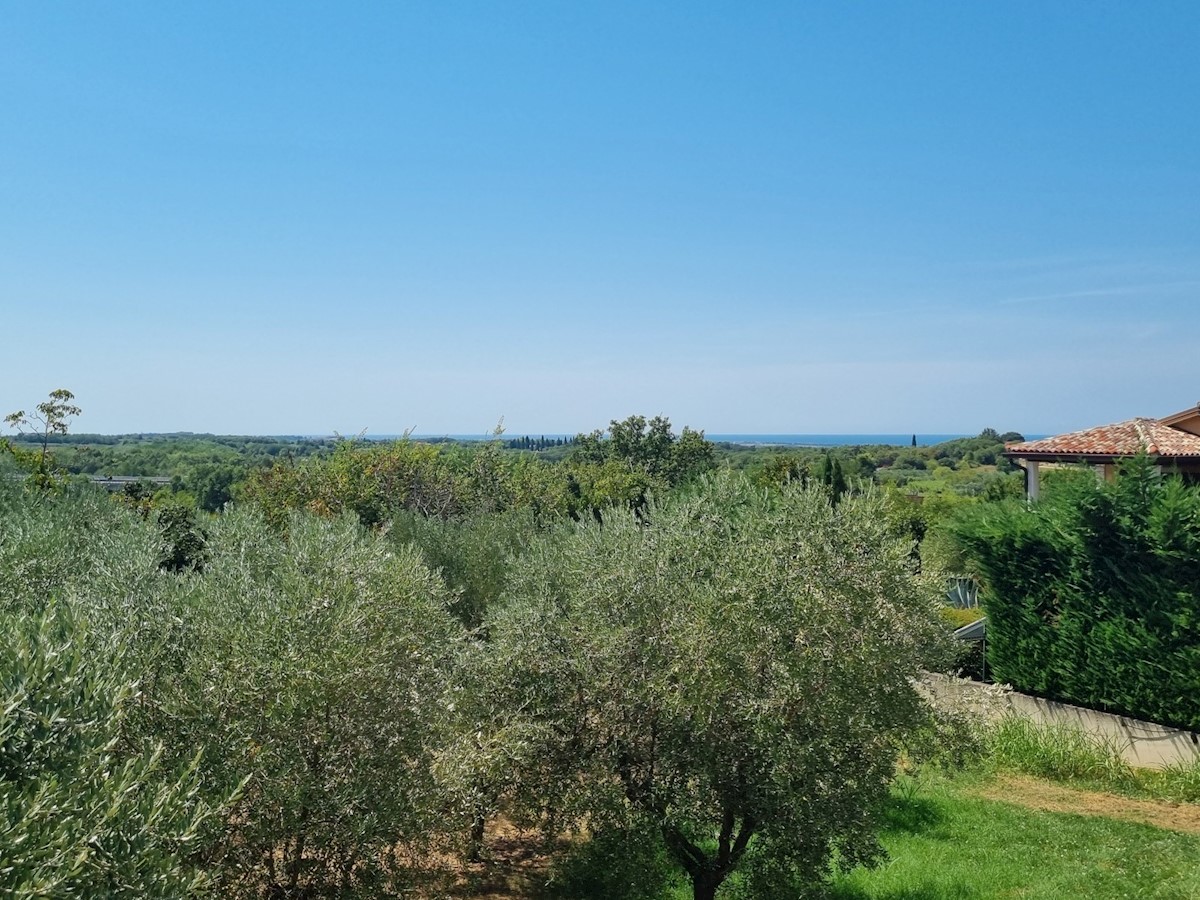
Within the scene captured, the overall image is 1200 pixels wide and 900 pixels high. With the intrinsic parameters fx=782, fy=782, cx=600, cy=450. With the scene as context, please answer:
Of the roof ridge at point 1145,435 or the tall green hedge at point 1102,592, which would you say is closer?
the tall green hedge at point 1102,592

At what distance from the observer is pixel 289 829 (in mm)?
6617

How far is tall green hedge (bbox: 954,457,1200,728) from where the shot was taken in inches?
599

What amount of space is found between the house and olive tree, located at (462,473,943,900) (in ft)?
44.4

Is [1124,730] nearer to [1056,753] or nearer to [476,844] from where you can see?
[1056,753]

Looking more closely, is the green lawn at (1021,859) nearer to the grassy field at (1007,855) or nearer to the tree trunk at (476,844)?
the grassy field at (1007,855)

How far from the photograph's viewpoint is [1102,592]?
653 inches

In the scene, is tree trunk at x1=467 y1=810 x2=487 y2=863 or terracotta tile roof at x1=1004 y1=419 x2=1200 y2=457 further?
terracotta tile roof at x1=1004 y1=419 x2=1200 y2=457

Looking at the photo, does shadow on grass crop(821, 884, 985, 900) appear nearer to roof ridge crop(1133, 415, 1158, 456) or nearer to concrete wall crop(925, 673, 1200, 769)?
concrete wall crop(925, 673, 1200, 769)

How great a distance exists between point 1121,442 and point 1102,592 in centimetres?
698

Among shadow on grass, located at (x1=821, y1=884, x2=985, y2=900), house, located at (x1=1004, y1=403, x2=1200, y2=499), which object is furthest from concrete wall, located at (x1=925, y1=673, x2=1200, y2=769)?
house, located at (x1=1004, y1=403, x2=1200, y2=499)

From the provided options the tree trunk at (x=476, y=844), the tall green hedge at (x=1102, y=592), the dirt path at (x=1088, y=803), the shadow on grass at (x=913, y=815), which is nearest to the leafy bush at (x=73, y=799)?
the tree trunk at (x=476, y=844)

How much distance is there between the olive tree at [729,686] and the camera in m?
8.23

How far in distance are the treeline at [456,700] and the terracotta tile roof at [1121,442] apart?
14.2 meters

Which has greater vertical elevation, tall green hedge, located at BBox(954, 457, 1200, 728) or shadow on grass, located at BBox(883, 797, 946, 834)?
tall green hedge, located at BBox(954, 457, 1200, 728)
